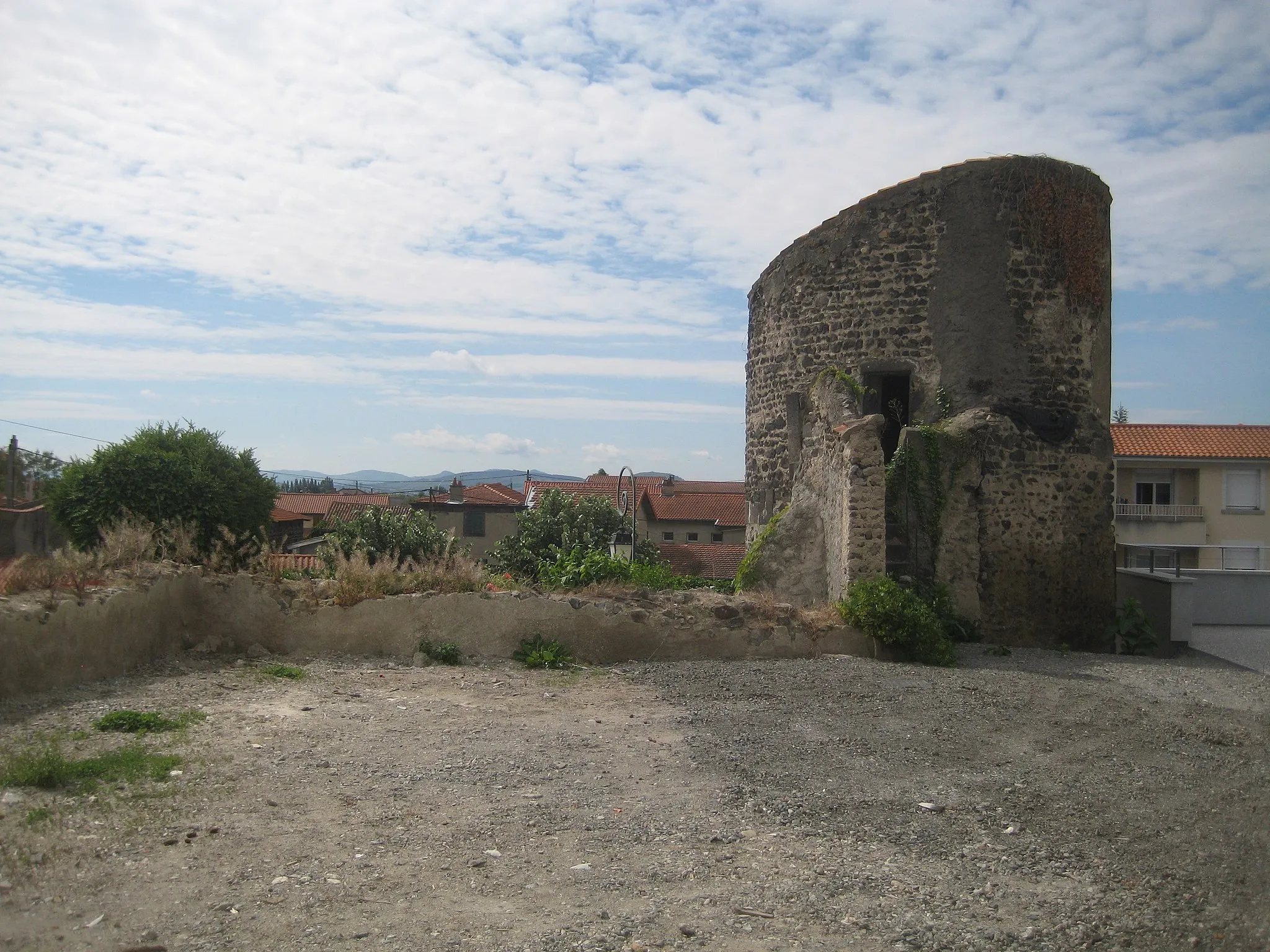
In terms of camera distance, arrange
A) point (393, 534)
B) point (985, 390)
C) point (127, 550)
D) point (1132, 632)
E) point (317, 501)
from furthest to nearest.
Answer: point (317, 501) < point (393, 534) < point (1132, 632) < point (985, 390) < point (127, 550)

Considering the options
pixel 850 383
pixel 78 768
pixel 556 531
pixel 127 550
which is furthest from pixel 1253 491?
pixel 78 768

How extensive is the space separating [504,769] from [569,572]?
8384 mm

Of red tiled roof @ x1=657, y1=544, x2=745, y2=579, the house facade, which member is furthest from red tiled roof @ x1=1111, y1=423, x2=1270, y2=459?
Result: red tiled roof @ x1=657, y1=544, x2=745, y2=579

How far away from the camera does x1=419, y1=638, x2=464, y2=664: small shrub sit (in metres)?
10.2

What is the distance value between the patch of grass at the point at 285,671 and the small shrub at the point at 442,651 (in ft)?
4.08

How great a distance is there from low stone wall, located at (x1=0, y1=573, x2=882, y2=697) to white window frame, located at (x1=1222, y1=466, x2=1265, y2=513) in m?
29.0

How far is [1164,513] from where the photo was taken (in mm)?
34219

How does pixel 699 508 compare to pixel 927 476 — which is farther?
pixel 699 508

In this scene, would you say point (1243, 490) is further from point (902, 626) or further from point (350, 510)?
point (350, 510)

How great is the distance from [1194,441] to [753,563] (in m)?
28.1

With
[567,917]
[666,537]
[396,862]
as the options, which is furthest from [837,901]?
[666,537]

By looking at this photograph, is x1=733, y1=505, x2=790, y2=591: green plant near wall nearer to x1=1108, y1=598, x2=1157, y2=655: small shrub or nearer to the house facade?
x1=1108, y1=598, x2=1157, y2=655: small shrub

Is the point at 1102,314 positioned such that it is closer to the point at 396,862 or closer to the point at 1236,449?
the point at 396,862

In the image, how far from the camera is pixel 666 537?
5034 cm
